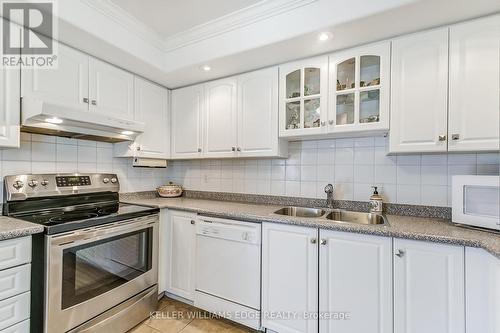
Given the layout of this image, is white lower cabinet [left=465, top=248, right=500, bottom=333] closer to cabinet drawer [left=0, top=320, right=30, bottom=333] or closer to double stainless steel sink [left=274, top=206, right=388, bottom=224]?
double stainless steel sink [left=274, top=206, right=388, bottom=224]

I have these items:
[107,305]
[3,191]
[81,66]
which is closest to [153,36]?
[81,66]

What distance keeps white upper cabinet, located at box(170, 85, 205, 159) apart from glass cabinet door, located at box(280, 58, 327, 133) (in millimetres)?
929

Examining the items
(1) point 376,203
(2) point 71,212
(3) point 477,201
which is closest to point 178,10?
(2) point 71,212

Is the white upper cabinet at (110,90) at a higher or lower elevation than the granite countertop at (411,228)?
higher

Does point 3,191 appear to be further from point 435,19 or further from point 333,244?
point 435,19

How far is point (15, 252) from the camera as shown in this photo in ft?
4.26

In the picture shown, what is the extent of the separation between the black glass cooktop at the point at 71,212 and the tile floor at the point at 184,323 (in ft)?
2.85

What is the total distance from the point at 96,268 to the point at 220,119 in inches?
61.8

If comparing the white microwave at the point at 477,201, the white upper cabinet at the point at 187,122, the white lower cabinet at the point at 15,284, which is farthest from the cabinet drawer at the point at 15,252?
the white microwave at the point at 477,201

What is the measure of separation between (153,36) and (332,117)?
1685 mm

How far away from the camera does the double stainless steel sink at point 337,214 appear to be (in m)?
1.87

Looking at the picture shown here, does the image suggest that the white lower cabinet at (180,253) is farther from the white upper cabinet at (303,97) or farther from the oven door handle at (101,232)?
the white upper cabinet at (303,97)

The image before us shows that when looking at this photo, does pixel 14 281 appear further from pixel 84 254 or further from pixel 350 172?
pixel 350 172

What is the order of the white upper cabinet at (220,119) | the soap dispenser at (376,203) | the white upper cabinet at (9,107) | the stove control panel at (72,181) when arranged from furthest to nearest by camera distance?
the white upper cabinet at (220,119), the stove control panel at (72,181), the soap dispenser at (376,203), the white upper cabinet at (9,107)
